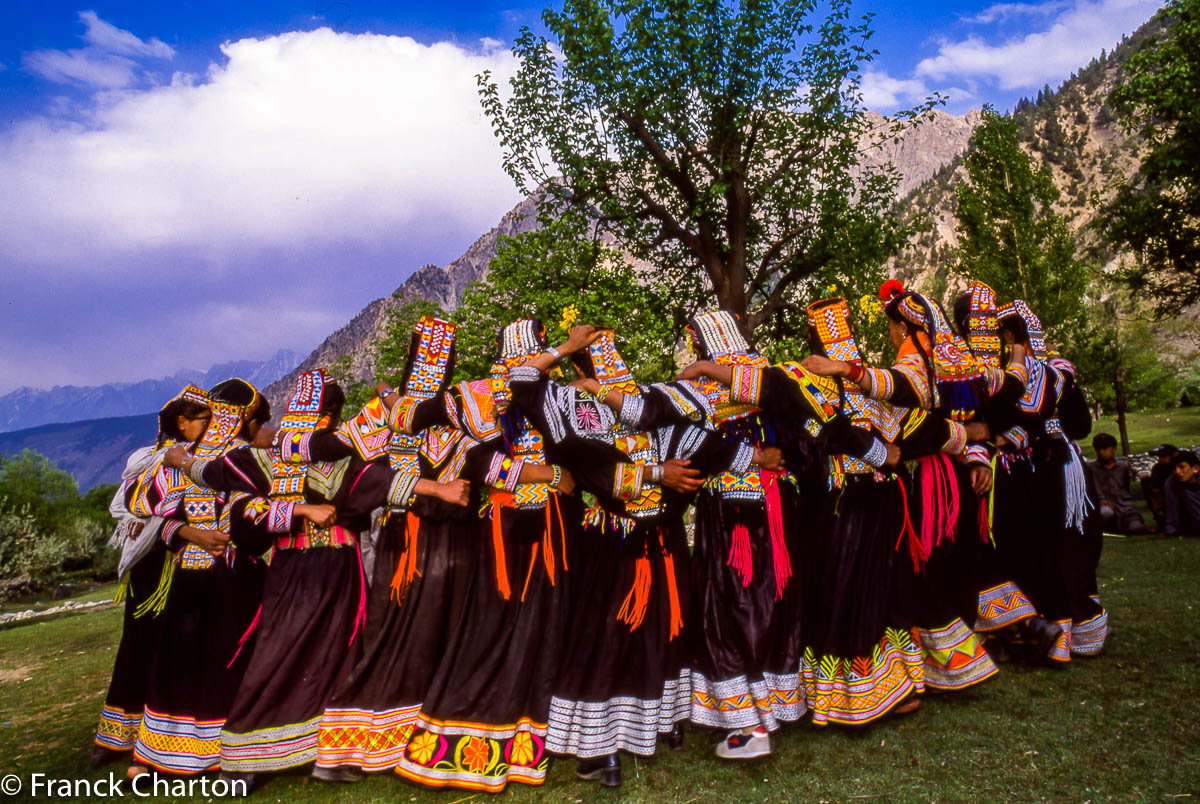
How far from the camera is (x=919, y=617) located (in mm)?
3895

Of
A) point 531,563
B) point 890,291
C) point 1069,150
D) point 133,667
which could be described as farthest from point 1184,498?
point 1069,150

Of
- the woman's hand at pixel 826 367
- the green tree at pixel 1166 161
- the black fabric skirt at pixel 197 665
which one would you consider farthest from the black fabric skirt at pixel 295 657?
the green tree at pixel 1166 161

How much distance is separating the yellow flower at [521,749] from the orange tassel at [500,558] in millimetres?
662

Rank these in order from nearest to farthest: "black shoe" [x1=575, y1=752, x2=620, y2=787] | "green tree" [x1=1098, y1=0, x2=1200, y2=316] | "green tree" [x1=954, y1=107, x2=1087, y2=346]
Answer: "black shoe" [x1=575, y1=752, x2=620, y2=787] < "green tree" [x1=1098, y1=0, x2=1200, y2=316] < "green tree" [x1=954, y1=107, x2=1087, y2=346]

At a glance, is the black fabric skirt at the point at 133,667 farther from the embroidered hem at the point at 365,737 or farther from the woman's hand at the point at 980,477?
the woman's hand at the point at 980,477

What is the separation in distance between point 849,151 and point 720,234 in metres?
3.09

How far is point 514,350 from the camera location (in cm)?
375

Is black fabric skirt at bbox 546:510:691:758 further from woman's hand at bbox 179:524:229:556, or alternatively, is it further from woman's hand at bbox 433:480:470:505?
woman's hand at bbox 179:524:229:556

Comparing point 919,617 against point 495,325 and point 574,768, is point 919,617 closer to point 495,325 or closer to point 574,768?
point 574,768

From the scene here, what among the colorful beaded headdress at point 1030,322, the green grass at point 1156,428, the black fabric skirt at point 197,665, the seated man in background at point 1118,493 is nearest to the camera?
the black fabric skirt at point 197,665

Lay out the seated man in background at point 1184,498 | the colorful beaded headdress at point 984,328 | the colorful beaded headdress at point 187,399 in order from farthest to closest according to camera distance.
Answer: the seated man in background at point 1184,498
the colorful beaded headdress at point 984,328
the colorful beaded headdress at point 187,399

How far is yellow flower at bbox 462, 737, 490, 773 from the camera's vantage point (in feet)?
11.0

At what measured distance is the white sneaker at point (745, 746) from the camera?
3404 millimetres

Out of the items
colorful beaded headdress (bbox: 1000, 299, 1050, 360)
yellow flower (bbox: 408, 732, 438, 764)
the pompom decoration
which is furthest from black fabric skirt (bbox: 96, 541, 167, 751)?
colorful beaded headdress (bbox: 1000, 299, 1050, 360)
